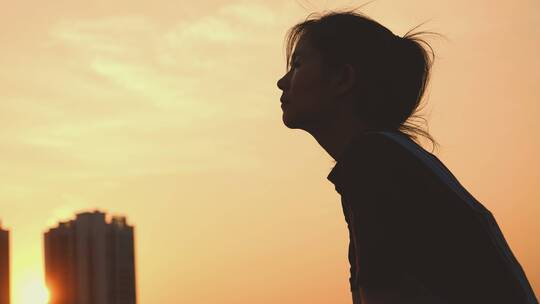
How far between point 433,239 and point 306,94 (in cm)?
75

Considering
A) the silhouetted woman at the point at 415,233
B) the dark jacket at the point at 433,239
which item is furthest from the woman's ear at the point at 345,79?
the dark jacket at the point at 433,239

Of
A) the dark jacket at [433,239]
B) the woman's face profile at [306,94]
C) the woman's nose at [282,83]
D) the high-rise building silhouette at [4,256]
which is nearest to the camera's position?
the dark jacket at [433,239]

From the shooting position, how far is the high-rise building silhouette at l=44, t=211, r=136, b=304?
42.6 ft

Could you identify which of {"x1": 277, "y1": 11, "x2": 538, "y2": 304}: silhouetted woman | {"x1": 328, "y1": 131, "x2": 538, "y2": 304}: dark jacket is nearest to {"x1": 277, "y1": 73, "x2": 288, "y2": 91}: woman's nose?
{"x1": 277, "y1": 11, "x2": 538, "y2": 304}: silhouetted woman

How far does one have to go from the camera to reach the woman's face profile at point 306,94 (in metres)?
2.69

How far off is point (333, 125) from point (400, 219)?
1.88 ft

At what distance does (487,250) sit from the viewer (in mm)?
2154

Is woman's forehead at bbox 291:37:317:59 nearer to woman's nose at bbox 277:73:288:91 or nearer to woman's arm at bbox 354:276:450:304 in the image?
woman's nose at bbox 277:73:288:91

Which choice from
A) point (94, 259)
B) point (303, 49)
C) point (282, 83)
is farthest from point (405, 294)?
point (94, 259)

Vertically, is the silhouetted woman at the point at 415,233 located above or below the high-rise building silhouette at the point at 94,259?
below

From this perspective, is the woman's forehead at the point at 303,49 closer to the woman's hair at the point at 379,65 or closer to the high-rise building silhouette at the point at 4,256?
the woman's hair at the point at 379,65

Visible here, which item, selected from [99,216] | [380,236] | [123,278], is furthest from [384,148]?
[123,278]

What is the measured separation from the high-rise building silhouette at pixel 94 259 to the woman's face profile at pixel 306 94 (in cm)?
952

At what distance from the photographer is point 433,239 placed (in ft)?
7.07
